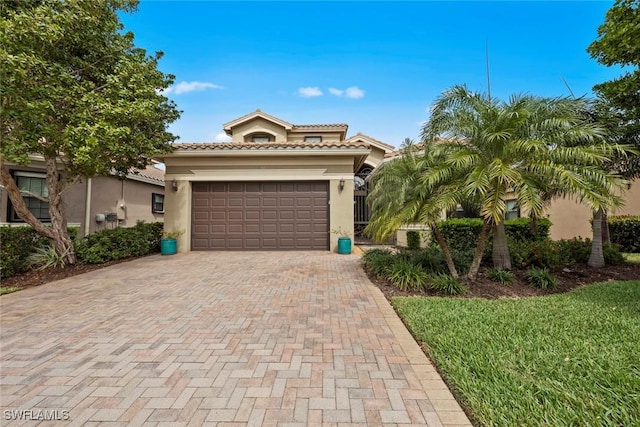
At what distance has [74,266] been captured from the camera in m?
7.96

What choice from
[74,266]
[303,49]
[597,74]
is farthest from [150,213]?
[597,74]

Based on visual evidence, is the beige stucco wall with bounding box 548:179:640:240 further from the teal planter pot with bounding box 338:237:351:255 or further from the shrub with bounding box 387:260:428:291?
the shrub with bounding box 387:260:428:291

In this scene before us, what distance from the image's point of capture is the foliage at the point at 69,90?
5.75 m

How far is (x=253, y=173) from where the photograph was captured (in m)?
11.3

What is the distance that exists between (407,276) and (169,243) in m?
8.84

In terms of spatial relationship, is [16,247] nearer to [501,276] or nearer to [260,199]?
[260,199]

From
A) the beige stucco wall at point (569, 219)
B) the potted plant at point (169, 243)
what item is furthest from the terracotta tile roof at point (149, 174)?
the beige stucco wall at point (569, 219)

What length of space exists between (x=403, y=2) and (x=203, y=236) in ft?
35.0

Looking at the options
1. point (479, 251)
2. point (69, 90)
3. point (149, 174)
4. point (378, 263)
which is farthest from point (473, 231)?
point (149, 174)

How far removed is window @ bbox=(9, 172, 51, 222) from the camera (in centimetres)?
939

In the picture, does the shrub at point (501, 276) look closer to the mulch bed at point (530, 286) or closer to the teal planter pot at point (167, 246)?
the mulch bed at point (530, 286)

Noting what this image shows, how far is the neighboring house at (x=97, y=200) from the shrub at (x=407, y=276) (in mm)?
9292

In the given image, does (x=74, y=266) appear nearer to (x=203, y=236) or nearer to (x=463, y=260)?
(x=203, y=236)

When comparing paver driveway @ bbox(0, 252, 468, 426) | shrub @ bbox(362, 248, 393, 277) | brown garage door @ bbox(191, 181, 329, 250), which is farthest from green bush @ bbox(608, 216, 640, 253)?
paver driveway @ bbox(0, 252, 468, 426)
